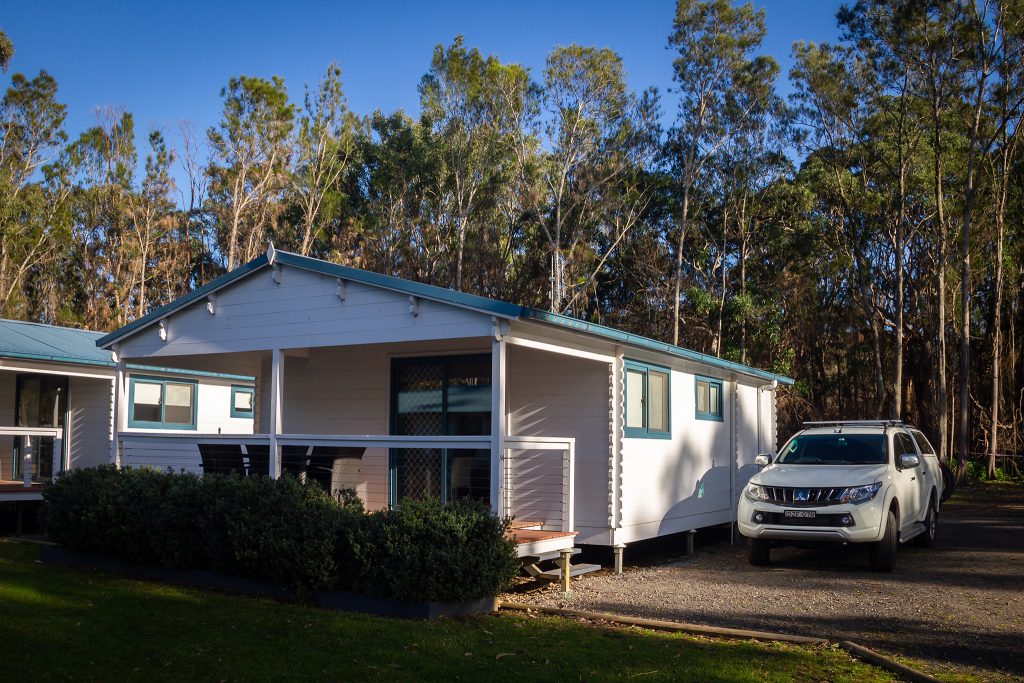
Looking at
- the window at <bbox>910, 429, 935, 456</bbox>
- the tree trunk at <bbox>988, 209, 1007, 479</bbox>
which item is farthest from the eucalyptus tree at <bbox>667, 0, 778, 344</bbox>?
the window at <bbox>910, 429, 935, 456</bbox>

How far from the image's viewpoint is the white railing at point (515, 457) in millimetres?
9406

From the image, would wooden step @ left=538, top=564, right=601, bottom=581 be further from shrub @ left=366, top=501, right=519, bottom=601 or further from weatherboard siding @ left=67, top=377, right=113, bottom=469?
weatherboard siding @ left=67, top=377, right=113, bottom=469

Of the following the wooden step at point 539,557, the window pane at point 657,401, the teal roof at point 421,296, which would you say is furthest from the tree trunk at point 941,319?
the wooden step at point 539,557

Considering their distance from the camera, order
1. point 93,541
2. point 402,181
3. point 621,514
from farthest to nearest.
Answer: point 402,181, point 621,514, point 93,541

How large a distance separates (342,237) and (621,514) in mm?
28008

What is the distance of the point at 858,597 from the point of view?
935cm

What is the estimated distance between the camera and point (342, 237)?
3709 centimetres

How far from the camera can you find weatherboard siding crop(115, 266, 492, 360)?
9.80 m

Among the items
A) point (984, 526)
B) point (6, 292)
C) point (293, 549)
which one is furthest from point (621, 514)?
point (6, 292)

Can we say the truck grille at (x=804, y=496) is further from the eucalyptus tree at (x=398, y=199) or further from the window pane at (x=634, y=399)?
the eucalyptus tree at (x=398, y=199)

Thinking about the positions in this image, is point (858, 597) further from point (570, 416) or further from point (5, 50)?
point (5, 50)

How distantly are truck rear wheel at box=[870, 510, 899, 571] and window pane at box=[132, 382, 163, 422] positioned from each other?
42.6 feet

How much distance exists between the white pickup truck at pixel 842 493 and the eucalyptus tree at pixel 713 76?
19534 mm

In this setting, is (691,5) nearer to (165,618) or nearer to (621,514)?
(621,514)
